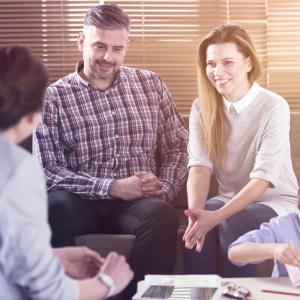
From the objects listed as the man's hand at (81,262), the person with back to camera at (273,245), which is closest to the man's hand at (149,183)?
the person with back to camera at (273,245)

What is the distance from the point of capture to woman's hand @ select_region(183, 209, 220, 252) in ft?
7.29

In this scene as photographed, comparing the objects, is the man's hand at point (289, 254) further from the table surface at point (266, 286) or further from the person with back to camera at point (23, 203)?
the person with back to camera at point (23, 203)

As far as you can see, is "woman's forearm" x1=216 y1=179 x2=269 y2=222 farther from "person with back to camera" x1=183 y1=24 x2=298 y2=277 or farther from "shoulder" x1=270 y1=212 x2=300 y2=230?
"shoulder" x1=270 y1=212 x2=300 y2=230

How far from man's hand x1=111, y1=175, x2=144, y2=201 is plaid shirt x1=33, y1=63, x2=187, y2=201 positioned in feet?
0.43

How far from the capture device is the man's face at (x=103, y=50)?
8.69 feet

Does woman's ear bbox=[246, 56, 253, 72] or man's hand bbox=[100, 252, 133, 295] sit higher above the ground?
woman's ear bbox=[246, 56, 253, 72]

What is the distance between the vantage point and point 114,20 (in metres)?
2.63

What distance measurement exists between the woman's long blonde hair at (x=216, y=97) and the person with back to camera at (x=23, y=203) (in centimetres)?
133

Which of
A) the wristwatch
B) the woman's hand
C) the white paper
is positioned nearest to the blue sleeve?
the wristwatch

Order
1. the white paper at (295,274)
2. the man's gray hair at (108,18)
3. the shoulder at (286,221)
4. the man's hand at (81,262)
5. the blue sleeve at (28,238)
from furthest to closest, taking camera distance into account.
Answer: the man's gray hair at (108,18) → the shoulder at (286,221) → the white paper at (295,274) → the man's hand at (81,262) → the blue sleeve at (28,238)

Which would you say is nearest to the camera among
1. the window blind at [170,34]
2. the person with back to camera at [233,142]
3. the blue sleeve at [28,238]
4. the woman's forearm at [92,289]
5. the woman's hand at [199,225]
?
the blue sleeve at [28,238]

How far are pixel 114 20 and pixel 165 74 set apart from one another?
2.70 ft

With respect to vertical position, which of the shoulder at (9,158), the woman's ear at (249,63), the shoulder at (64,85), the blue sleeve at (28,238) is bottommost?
the blue sleeve at (28,238)

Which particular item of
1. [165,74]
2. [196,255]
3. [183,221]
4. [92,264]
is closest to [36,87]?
[92,264]
